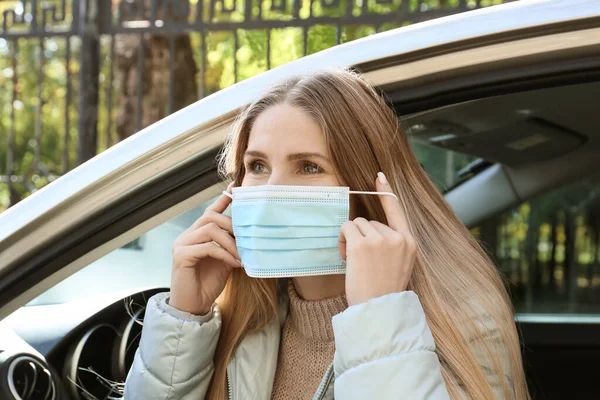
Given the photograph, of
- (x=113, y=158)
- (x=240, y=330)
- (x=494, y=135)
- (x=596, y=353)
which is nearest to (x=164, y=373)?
(x=240, y=330)

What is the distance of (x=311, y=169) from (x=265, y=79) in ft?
0.74

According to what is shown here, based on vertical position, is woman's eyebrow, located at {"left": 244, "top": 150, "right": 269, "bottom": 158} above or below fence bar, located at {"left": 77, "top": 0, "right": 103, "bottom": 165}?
above

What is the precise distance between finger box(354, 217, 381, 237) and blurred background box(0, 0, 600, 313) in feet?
5.82

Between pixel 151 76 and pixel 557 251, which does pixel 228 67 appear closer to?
pixel 151 76

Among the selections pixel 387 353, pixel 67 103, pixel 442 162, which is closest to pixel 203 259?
pixel 387 353

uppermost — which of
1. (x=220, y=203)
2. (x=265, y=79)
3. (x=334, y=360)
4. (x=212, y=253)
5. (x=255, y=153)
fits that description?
(x=265, y=79)

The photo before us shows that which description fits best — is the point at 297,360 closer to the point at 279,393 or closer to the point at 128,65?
the point at 279,393

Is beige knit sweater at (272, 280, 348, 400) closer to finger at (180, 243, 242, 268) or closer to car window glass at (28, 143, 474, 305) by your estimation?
finger at (180, 243, 242, 268)

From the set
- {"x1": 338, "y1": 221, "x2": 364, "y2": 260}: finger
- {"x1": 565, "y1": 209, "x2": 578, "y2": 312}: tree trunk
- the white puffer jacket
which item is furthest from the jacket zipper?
{"x1": 565, "y1": 209, "x2": 578, "y2": 312}: tree trunk

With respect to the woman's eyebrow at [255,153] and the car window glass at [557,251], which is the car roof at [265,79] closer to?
the woman's eyebrow at [255,153]

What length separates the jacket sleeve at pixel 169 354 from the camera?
1.78m

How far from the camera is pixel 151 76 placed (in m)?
6.77

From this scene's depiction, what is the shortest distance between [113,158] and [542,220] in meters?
4.91

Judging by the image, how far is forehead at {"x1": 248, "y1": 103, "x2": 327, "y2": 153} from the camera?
172 cm
